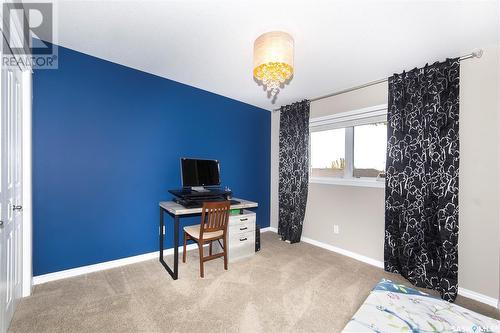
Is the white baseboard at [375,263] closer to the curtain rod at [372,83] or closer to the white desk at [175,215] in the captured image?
the white desk at [175,215]

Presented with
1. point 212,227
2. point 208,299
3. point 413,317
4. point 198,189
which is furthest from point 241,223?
point 413,317

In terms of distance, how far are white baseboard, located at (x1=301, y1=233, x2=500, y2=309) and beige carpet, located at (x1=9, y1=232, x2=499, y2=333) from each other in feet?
0.26

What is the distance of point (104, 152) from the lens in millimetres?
2547

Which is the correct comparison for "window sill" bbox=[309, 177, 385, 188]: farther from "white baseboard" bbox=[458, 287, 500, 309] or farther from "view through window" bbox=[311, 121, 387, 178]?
"white baseboard" bbox=[458, 287, 500, 309]

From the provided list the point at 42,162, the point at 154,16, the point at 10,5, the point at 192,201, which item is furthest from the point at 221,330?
the point at 10,5

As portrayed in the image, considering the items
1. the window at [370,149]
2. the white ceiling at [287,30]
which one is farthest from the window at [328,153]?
the white ceiling at [287,30]

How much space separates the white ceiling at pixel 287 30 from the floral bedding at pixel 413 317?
78.8 inches

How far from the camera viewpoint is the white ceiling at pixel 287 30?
1.64 meters

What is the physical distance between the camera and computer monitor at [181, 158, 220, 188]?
9.60ft

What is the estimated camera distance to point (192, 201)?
103 inches

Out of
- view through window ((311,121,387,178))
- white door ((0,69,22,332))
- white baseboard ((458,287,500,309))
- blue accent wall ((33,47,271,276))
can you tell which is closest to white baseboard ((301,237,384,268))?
white baseboard ((458,287,500,309))

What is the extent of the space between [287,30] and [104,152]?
2.30m

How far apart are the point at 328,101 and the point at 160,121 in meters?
2.47

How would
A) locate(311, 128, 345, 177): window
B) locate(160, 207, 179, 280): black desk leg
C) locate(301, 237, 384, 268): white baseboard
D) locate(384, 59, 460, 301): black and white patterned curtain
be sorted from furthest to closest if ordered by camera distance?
locate(311, 128, 345, 177): window → locate(301, 237, 384, 268): white baseboard → locate(160, 207, 179, 280): black desk leg → locate(384, 59, 460, 301): black and white patterned curtain
